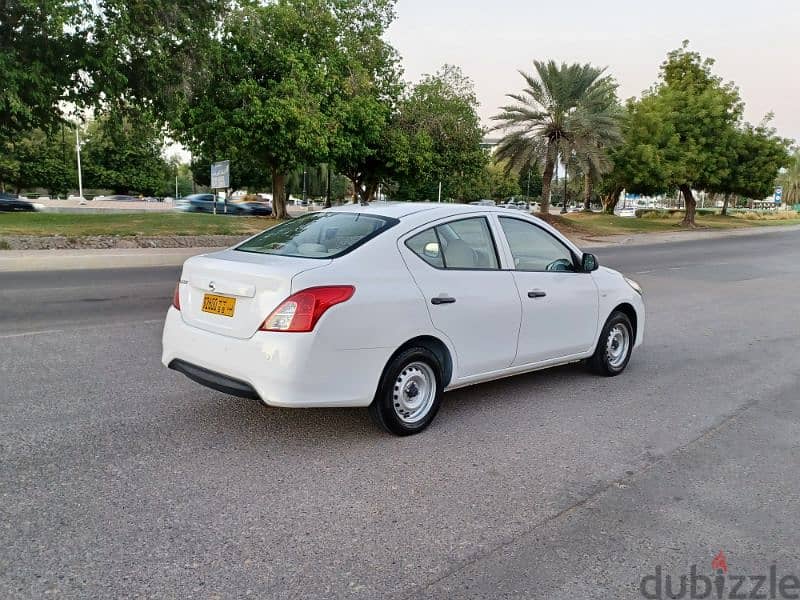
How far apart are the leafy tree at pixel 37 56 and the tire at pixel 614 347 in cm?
1878

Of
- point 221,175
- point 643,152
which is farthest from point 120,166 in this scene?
point 643,152

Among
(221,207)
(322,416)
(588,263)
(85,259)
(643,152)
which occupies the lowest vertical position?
(85,259)

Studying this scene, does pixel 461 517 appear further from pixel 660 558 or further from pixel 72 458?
pixel 72 458

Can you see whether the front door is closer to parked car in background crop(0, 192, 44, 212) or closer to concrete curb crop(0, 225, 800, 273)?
concrete curb crop(0, 225, 800, 273)

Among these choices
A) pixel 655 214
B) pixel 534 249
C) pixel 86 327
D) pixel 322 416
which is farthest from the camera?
pixel 655 214

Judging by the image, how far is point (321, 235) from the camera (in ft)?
15.8

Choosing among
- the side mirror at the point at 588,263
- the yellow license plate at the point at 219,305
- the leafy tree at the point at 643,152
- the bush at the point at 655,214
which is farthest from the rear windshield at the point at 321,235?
the bush at the point at 655,214

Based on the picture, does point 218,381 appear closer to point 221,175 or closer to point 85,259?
point 85,259

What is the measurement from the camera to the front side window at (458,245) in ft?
15.4

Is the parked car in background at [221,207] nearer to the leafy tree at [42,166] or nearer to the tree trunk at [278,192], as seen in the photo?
the tree trunk at [278,192]

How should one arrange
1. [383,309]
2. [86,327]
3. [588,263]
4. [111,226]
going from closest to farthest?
[383,309] → [588,263] → [86,327] → [111,226]

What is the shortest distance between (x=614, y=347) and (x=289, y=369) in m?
3.69

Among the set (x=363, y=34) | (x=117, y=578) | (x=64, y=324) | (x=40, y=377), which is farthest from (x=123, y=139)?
(x=117, y=578)

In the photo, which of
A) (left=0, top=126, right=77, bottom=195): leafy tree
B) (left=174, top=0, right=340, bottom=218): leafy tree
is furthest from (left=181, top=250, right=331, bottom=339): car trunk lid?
(left=0, top=126, right=77, bottom=195): leafy tree
